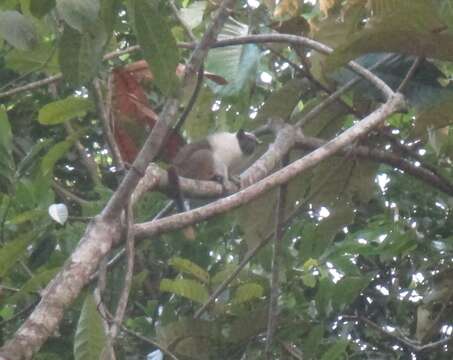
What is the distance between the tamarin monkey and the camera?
4672 millimetres

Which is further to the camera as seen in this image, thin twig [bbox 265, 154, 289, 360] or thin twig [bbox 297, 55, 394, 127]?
thin twig [bbox 297, 55, 394, 127]

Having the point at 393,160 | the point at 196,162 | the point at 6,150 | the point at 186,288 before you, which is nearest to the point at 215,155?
the point at 196,162

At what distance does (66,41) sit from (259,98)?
2.79 m

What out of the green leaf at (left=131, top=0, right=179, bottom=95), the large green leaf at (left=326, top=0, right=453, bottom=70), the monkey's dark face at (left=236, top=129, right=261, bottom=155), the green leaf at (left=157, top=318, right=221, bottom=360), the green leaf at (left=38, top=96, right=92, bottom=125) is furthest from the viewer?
the monkey's dark face at (left=236, top=129, right=261, bottom=155)

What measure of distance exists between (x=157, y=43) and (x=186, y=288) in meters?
1.31

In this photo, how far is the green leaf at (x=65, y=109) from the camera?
269 centimetres

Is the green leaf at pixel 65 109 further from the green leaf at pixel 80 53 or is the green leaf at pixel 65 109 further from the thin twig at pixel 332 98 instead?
the thin twig at pixel 332 98

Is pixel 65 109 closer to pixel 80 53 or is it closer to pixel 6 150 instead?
pixel 6 150

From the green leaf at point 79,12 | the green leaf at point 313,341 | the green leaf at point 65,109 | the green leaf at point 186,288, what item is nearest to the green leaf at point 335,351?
the green leaf at point 313,341

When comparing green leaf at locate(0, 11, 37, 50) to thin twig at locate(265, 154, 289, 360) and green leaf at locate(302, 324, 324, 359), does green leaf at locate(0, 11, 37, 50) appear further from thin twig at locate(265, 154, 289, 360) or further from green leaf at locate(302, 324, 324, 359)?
green leaf at locate(302, 324, 324, 359)

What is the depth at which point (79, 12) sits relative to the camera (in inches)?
72.1

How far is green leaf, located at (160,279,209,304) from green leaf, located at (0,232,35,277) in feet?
2.17

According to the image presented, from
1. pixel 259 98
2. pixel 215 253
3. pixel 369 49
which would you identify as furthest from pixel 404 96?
pixel 259 98

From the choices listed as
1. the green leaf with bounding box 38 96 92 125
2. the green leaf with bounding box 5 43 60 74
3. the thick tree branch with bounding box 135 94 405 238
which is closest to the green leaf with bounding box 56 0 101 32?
the thick tree branch with bounding box 135 94 405 238
